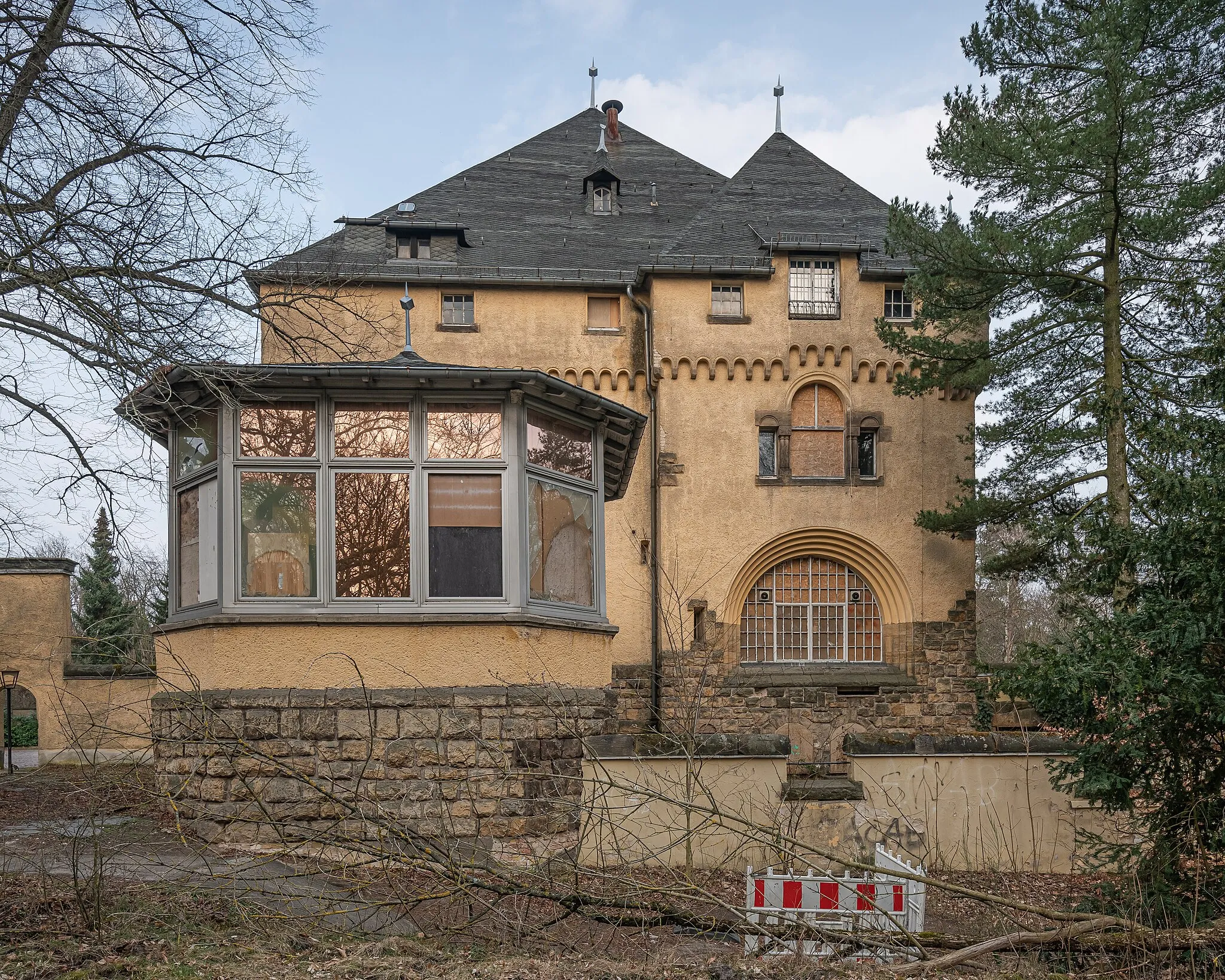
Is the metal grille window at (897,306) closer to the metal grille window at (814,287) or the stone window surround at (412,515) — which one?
the metal grille window at (814,287)

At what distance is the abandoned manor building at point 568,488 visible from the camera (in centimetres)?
834

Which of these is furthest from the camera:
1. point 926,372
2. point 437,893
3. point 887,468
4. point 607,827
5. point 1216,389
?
point 887,468

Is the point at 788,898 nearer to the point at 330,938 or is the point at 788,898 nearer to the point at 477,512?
the point at 330,938

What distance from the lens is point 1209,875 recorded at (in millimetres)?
6461

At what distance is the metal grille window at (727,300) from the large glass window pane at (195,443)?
1246cm

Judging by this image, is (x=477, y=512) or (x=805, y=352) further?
(x=805, y=352)

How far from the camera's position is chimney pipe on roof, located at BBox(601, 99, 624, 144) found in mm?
25812

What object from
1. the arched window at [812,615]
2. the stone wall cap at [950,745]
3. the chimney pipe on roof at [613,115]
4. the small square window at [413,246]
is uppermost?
the chimney pipe on roof at [613,115]

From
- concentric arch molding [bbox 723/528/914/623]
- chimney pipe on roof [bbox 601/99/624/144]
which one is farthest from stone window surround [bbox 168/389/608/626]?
chimney pipe on roof [bbox 601/99/624/144]

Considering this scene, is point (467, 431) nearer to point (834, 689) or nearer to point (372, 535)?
point (372, 535)

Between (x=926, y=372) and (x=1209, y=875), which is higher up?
(x=926, y=372)

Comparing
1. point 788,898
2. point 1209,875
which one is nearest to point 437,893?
point 788,898

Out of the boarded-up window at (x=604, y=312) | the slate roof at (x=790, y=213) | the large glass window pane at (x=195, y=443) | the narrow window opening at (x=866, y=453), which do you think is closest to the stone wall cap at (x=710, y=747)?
the large glass window pane at (x=195, y=443)

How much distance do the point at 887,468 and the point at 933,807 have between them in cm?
1157
